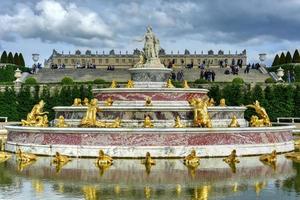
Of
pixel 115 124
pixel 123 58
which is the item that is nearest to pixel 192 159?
pixel 115 124

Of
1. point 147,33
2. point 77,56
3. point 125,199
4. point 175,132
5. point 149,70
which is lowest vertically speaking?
point 125,199

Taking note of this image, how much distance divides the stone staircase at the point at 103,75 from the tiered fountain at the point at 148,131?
27025mm

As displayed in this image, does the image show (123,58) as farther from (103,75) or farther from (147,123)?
(147,123)

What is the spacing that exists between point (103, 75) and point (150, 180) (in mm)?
40267

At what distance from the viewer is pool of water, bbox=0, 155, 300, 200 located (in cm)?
1170

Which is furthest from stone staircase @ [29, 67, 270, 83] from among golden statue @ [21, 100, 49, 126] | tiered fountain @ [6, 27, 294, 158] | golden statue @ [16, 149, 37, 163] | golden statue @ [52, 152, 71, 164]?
golden statue @ [52, 152, 71, 164]

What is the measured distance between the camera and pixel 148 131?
1822cm

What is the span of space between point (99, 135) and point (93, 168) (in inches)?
110

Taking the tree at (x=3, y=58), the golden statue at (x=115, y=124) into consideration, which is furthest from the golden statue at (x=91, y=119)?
the tree at (x=3, y=58)

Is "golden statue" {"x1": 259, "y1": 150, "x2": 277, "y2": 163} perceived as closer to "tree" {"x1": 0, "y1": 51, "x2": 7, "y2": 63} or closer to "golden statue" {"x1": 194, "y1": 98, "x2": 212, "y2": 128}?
"golden statue" {"x1": 194, "y1": 98, "x2": 212, "y2": 128}

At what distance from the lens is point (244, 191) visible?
39.8 feet

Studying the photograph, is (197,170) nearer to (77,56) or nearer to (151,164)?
(151,164)

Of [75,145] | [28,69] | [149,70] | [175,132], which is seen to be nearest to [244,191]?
[175,132]

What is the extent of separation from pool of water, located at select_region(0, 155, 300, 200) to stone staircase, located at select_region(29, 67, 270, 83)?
33.9 meters
